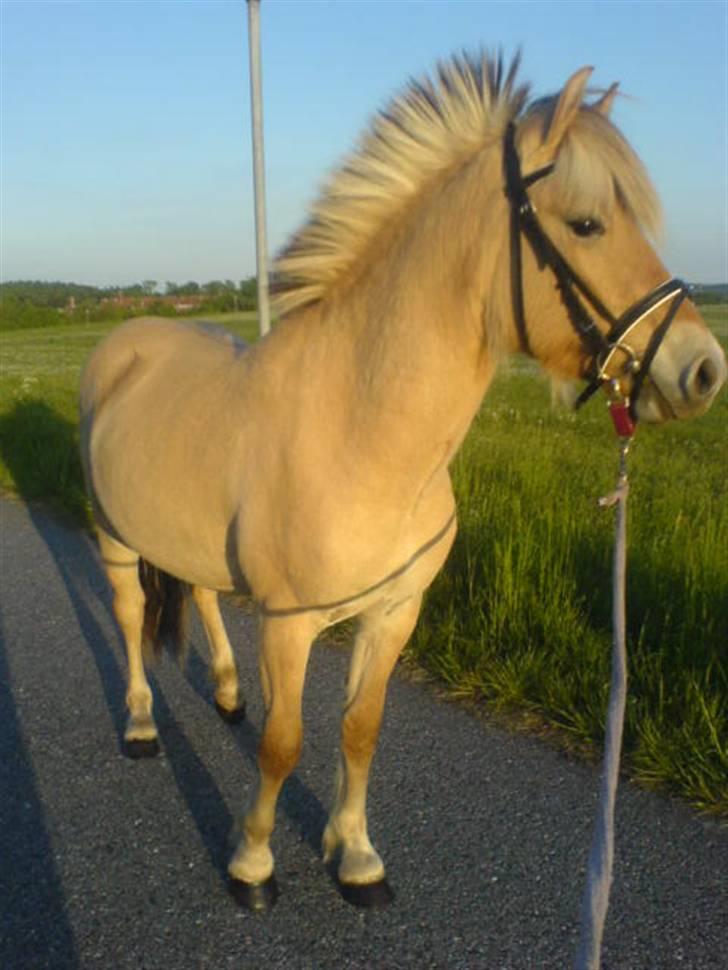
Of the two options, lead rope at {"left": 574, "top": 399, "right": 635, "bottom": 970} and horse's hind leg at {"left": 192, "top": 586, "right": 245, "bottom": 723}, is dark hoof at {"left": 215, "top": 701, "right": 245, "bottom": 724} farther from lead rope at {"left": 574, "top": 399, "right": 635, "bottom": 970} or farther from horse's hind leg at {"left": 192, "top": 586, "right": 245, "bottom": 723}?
lead rope at {"left": 574, "top": 399, "right": 635, "bottom": 970}

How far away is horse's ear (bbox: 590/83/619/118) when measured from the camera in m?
2.20

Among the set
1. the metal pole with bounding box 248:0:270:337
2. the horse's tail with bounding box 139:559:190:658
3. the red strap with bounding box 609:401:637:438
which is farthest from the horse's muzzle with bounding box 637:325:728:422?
the metal pole with bounding box 248:0:270:337

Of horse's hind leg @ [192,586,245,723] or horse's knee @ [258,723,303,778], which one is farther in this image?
horse's hind leg @ [192,586,245,723]

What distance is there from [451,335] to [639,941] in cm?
178

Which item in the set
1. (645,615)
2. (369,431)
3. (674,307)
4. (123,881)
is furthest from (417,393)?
(645,615)

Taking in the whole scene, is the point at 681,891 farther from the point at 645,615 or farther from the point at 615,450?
the point at 615,450

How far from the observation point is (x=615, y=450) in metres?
9.05

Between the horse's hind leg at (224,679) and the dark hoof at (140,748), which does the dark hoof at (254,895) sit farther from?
the horse's hind leg at (224,679)

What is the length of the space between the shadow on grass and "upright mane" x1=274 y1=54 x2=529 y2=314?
5.46 m

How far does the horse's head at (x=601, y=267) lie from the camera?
1.97 metres

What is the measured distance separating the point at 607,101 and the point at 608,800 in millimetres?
1656

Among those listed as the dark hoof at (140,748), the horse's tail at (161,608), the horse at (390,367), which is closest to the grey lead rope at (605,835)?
the horse at (390,367)

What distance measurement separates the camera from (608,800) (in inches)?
68.8

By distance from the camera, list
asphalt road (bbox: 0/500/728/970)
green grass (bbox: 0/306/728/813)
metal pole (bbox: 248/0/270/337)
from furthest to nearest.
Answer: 1. metal pole (bbox: 248/0/270/337)
2. green grass (bbox: 0/306/728/813)
3. asphalt road (bbox: 0/500/728/970)
